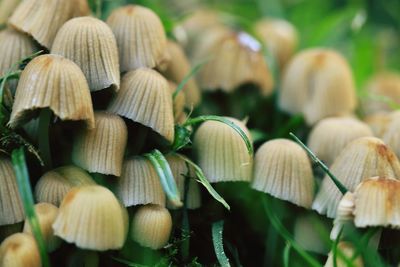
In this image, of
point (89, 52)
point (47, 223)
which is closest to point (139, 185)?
point (47, 223)

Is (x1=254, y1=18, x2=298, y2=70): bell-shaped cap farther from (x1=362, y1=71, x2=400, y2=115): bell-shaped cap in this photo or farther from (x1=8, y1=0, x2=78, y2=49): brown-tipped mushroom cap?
(x1=8, y1=0, x2=78, y2=49): brown-tipped mushroom cap

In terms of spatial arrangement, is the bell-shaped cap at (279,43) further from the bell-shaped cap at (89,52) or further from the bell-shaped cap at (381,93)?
the bell-shaped cap at (89,52)

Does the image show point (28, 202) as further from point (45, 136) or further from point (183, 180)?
point (183, 180)

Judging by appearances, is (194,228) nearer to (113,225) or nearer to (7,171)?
(113,225)

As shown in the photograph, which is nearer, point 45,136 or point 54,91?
point 54,91

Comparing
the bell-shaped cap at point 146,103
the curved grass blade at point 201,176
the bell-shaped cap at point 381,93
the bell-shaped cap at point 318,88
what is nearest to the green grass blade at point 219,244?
the curved grass blade at point 201,176

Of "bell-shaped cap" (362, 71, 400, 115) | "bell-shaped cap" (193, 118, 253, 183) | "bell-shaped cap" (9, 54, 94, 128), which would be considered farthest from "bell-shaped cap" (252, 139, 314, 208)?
"bell-shaped cap" (362, 71, 400, 115)
